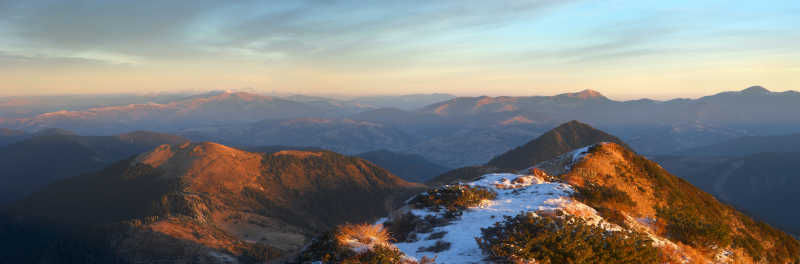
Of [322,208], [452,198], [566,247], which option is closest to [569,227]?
[566,247]

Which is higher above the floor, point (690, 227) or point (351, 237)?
point (351, 237)

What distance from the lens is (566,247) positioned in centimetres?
1272

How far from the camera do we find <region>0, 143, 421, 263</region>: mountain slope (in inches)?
3494

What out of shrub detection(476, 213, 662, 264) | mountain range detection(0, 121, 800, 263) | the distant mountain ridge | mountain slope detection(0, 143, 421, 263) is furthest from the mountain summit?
the distant mountain ridge

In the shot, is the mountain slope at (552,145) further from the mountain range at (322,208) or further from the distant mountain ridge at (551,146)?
the mountain range at (322,208)

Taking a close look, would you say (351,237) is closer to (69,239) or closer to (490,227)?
(490,227)

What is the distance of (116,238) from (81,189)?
75.9 meters

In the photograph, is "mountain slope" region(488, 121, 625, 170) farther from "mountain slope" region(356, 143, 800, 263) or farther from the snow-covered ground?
the snow-covered ground

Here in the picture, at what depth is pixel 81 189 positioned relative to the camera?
144250 mm

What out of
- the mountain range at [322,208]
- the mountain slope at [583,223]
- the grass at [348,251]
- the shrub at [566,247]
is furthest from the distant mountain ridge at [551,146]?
the grass at [348,251]

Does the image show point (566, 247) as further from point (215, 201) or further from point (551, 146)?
point (551, 146)

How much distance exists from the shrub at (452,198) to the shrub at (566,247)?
626 centimetres

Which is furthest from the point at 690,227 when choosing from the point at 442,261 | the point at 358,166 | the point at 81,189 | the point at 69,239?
the point at 81,189

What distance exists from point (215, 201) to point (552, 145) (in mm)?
156989
